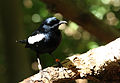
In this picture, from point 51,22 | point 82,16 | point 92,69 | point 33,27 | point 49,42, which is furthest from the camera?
point 33,27

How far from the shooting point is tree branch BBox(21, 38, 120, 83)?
2.25 m

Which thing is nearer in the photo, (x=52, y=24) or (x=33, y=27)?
(x=52, y=24)

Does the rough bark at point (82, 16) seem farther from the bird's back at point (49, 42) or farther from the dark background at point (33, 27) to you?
the bird's back at point (49, 42)

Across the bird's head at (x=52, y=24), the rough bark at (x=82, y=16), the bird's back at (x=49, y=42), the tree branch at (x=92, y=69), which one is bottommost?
the tree branch at (x=92, y=69)

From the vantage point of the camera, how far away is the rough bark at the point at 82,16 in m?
3.71

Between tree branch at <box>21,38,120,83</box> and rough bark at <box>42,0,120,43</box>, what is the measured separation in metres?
1.36

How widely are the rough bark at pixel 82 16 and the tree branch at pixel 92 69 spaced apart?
1357 millimetres

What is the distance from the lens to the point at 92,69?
91.9 inches

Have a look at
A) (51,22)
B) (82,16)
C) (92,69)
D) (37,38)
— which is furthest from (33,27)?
(92,69)

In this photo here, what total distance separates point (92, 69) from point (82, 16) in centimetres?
154

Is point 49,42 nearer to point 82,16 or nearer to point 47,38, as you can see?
point 47,38

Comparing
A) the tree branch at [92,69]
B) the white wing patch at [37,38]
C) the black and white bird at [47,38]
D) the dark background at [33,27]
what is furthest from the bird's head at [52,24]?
the dark background at [33,27]

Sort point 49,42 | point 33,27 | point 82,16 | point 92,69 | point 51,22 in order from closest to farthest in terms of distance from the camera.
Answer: point 92,69, point 49,42, point 51,22, point 82,16, point 33,27

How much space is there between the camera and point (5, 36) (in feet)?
15.8
